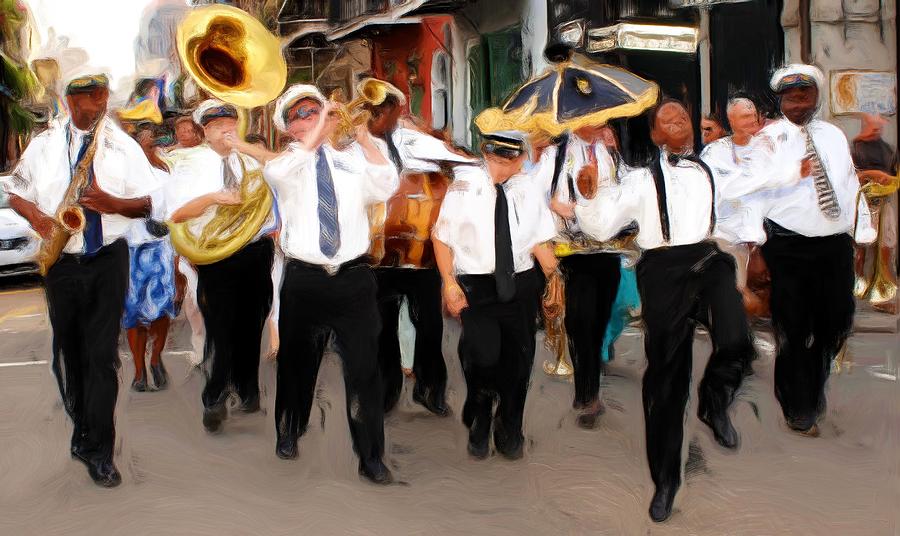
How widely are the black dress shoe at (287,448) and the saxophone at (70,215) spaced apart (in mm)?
1559

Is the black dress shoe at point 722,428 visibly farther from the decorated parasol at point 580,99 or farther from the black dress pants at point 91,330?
the black dress pants at point 91,330

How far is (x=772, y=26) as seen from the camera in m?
10.7

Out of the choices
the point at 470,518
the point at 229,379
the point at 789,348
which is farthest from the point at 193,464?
the point at 789,348

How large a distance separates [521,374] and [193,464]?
188 cm

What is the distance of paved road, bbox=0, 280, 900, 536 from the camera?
4852 mm

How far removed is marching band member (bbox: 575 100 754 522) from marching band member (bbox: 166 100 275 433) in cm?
273

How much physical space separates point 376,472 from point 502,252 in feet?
4.33

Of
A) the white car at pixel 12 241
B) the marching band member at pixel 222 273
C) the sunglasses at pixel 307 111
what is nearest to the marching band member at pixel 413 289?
the marching band member at pixel 222 273

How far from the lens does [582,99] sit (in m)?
6.75

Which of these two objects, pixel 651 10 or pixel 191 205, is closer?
pixel 191 205

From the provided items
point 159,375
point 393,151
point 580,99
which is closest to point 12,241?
point 159,375

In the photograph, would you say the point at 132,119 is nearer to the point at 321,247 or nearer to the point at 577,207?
the point at 321,247

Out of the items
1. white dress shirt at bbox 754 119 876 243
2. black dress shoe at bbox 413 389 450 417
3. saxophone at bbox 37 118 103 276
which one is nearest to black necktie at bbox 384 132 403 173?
black dress shoe at bbox 413 389 450 417

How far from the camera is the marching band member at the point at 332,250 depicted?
17.9ft
